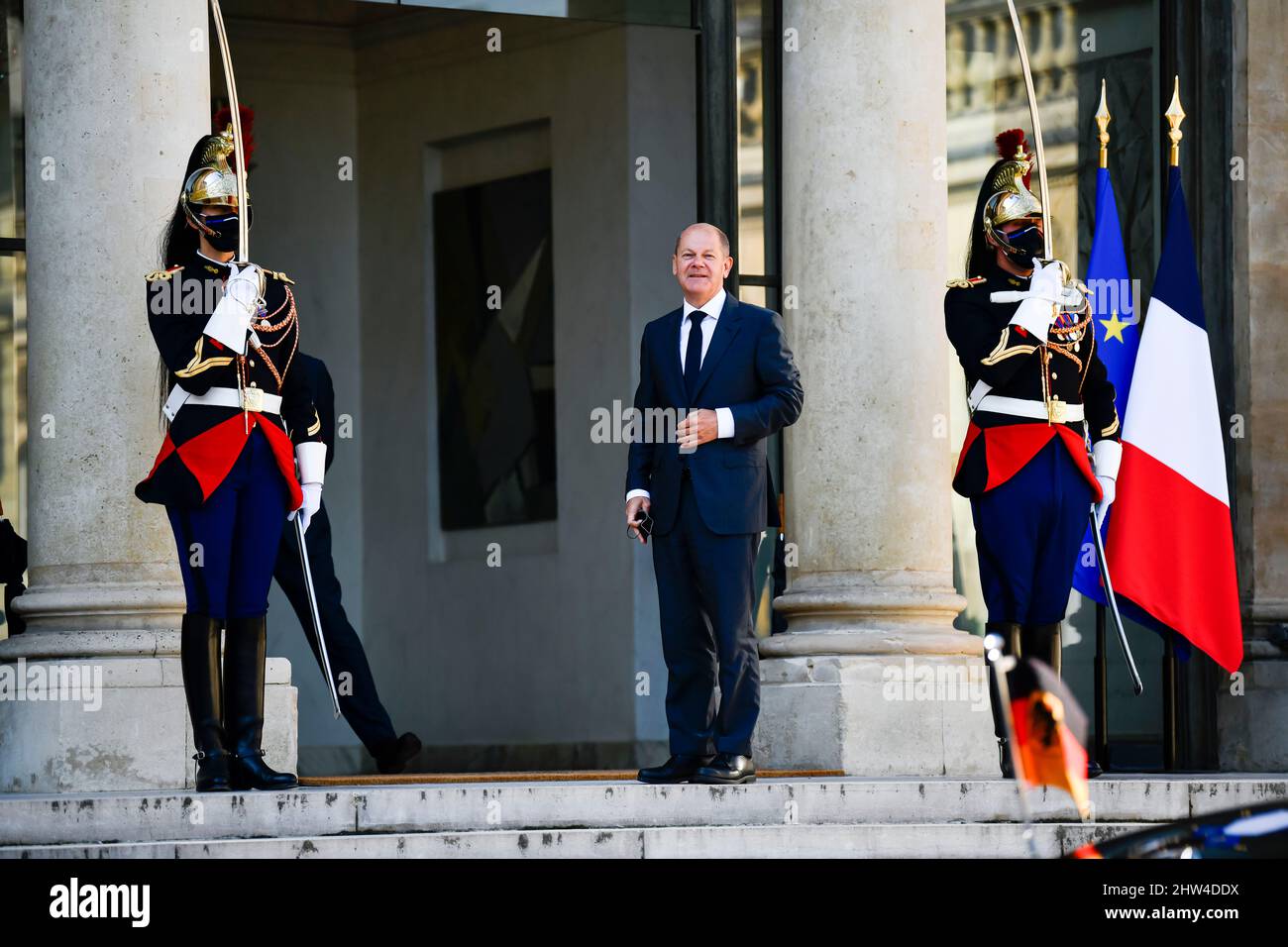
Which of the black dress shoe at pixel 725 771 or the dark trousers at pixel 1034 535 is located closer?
the black dress shoe at pixel 725 771

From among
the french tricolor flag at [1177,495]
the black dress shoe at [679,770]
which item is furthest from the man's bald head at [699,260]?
the french tricolor flag at [1177,495]

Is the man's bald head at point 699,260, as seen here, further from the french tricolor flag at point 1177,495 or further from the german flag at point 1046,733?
the german flag at point 1046,733

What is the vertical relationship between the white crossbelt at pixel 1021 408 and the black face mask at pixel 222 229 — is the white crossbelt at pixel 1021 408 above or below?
below

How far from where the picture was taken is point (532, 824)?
7.83 meters

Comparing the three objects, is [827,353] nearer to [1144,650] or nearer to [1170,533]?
[1170,533]

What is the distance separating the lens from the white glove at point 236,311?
808cm

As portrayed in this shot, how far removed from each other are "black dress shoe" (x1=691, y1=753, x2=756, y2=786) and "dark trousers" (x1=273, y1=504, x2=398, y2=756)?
2900 mm

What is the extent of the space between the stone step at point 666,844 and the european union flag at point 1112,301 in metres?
3.34

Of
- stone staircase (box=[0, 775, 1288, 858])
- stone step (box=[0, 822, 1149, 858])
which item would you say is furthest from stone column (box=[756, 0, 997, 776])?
stone step (box=[0, 822, 1149, 858])

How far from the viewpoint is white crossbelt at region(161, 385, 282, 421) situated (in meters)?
8.25

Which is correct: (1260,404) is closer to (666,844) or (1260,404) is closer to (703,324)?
(703,324)

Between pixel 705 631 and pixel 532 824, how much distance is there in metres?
1.04

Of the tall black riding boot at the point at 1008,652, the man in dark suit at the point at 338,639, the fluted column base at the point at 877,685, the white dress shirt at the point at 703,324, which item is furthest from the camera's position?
the man in dark suit at the point at 338,639
